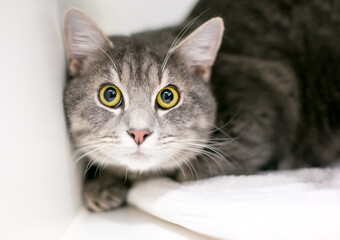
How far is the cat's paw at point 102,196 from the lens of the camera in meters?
1.38

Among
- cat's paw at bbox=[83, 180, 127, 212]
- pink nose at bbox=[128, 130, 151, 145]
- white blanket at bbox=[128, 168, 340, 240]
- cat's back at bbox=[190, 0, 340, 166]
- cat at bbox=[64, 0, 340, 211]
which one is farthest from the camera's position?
cat's back at bbox=[190, 0, 340, 166]

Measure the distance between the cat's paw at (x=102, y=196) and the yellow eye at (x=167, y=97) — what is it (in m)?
0.41

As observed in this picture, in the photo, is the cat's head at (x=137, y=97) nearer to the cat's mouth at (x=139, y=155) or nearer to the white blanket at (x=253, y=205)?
the cat's mouth at (x=139, y=155)

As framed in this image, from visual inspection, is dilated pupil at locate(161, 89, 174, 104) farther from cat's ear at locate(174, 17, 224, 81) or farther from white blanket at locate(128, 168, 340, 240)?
white blanket at locate(128, 168, 340, 240)

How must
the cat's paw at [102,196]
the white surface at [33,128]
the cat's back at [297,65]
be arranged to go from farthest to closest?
1. the cat's back at [297,65]
2. the cat's paw at [102,196]
3. the white surface at [33,128]

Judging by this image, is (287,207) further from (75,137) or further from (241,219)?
(75,137)

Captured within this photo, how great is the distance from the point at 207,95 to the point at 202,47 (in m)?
0.19

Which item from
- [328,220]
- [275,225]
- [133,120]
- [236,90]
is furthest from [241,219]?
[236,90]

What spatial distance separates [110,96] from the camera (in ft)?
4.16

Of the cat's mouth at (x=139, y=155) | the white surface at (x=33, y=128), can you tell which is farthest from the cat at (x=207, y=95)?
the white surface at (x=33, y=128)

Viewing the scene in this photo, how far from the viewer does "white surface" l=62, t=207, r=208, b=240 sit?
A: 1160 mm

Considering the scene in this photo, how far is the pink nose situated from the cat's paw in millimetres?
364

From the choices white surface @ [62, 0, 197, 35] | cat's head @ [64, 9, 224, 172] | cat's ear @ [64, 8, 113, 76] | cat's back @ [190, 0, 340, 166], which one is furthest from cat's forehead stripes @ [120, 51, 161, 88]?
white surface @ [62, 0, 197, 35]

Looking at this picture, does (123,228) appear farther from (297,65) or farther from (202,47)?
(297,65)
